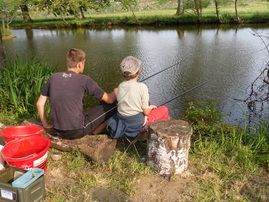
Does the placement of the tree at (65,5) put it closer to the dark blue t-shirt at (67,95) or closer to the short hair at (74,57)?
the short hair at (74,57)

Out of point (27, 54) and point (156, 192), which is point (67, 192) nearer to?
point (156, 192)

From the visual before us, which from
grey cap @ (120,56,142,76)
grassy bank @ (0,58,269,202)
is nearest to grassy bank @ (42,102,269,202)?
grassy bank @ (0,58,269,202)

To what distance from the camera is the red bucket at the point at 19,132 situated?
241 cm

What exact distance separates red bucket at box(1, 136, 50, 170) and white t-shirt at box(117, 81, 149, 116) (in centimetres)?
76

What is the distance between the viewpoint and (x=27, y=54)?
898cm

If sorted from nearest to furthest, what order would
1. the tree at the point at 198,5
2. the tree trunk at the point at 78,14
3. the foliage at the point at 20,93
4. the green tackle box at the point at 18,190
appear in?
the green tackle box at the point at 18,190, the foliage at the point at 20,93, the tree at the point at 198,5, the tree trunk at the point at 78,14

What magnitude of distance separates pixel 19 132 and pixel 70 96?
63 centimetres

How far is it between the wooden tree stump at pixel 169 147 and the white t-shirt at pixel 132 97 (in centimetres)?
26

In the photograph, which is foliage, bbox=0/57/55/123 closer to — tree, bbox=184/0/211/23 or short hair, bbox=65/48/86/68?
short hair, bbox=65/48/86/68

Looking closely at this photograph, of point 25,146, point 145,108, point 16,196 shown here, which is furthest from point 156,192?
point 25,146

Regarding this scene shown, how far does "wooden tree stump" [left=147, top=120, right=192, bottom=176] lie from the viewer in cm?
219

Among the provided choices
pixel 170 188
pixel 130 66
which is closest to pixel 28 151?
pixel 130 66

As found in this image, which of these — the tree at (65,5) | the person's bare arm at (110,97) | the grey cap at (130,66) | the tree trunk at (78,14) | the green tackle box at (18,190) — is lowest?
the green tackle box at (18,190)

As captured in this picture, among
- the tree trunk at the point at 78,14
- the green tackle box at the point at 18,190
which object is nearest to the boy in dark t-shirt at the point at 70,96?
the green tackle box at the point at 18,190
